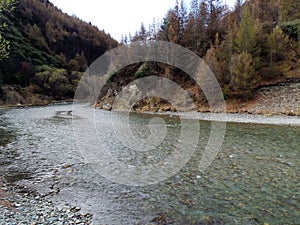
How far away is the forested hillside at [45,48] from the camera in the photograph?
79.3 meters

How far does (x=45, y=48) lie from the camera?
129 m

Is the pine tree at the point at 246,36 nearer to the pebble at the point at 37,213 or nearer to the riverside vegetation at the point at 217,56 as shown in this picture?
the riverside vegetation at the point at 217,56

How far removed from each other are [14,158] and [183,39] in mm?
41915

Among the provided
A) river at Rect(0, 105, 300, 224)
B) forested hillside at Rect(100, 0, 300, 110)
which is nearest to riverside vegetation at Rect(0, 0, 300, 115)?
forested hillside at Rect(100, 0, 300, 110)

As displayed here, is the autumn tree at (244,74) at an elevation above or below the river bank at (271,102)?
above

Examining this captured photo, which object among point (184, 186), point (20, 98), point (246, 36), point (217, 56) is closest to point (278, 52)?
point (246, 36)

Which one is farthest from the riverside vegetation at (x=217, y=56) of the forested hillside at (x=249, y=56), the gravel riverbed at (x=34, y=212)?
the gravel riverbed at (x=34, y=212)

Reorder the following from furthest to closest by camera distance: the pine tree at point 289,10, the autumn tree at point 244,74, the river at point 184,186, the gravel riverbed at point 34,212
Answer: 1. the pine tree at point 289,10
2. the autumn tree at point 244,74
3. the river at point 184,186
4. the gravel riverbed at point 34,212

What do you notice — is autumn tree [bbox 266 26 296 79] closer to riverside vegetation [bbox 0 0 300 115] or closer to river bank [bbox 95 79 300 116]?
riverside vegetation [bbox 0 0 300 115]

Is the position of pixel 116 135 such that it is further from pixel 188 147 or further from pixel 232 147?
pixel 232 147

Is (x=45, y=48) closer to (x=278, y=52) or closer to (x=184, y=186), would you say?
(x=278, y=52)

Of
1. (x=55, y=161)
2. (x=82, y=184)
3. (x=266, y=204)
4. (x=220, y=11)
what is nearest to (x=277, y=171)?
(x=266, y=204)

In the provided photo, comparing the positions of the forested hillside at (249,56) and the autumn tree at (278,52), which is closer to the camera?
the forested hillside at (249,56)

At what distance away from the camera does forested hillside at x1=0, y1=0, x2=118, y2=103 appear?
3123 inches
